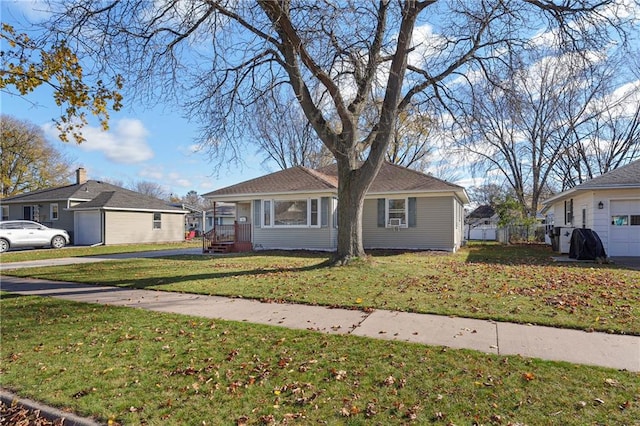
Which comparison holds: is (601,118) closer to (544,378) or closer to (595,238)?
(595,238)

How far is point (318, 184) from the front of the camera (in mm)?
16672

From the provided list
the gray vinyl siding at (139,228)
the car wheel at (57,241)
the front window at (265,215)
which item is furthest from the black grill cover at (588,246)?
the car wheel at (57,241)

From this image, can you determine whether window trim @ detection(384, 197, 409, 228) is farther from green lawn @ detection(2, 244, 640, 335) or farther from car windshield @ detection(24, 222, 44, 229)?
car windshield @ detection(24, 222, 44, 229)

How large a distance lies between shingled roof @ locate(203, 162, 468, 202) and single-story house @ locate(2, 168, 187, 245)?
9.57 metres

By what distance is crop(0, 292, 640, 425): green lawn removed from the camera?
2.92 m

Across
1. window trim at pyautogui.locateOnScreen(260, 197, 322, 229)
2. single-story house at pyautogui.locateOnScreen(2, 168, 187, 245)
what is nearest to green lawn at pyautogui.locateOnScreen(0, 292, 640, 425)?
window trim at pyautogui.locateOnScreen(260, 197, 322, 229)

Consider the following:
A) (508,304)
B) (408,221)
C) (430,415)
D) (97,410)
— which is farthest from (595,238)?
(97,410)

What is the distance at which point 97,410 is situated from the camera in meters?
3.11

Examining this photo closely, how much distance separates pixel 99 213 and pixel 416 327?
80.2 feet

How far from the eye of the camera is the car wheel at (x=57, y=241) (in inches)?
849

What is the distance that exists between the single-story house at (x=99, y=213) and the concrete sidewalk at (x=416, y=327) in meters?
18.6

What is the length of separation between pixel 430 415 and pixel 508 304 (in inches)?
155

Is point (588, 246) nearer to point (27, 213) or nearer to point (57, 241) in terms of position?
point (57, 241)

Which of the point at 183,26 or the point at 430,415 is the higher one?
the point at 183,26
